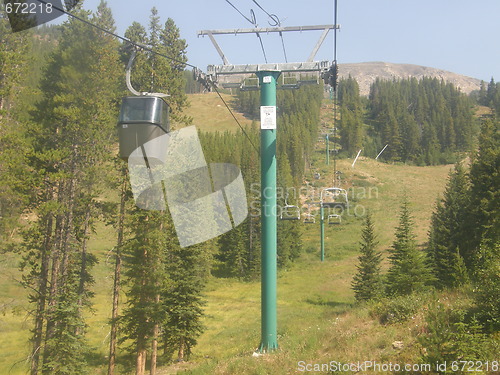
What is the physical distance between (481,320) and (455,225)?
2873 centimetres

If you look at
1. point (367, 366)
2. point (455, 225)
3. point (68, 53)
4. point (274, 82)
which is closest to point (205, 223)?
point (68, 53)

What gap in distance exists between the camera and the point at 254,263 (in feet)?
167

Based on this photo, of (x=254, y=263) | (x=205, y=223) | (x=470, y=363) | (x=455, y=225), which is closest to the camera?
(x=470, y=363)

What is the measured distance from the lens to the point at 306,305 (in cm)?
3525

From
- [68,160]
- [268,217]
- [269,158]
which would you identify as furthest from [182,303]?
[269,158]

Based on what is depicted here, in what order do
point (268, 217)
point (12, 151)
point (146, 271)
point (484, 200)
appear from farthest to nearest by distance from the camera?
point (484, 200) → point (146, 271) → point (12, 151) → point (268, 217)

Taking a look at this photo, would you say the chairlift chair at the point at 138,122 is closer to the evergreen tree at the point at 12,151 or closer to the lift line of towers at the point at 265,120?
the lift line of towers at the point at 265,120

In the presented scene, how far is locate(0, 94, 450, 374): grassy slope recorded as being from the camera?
30.0ft

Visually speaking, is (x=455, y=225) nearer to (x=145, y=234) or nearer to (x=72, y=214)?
(x=145, y=234)

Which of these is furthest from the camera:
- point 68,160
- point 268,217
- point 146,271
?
point 68,160
